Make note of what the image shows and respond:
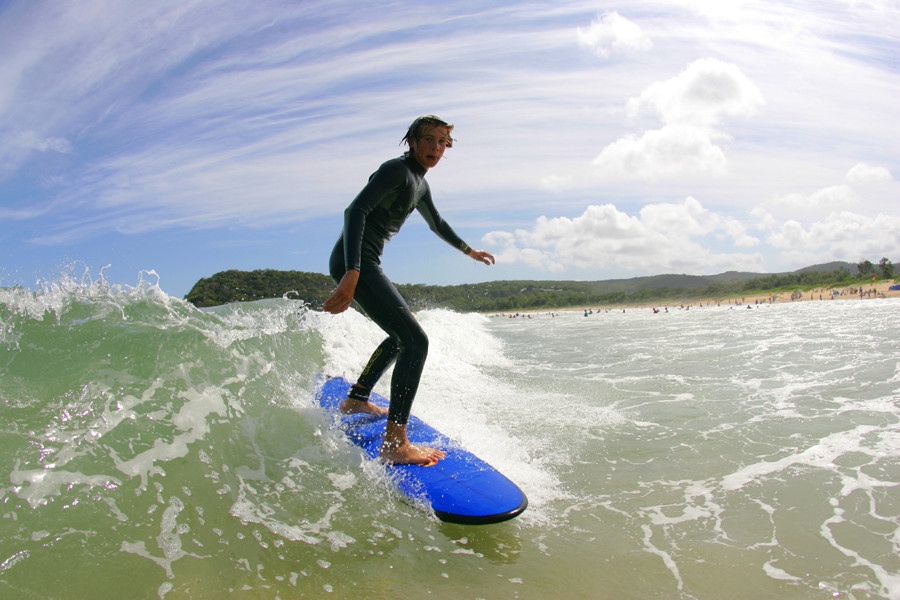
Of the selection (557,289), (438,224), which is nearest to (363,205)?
(438,224)

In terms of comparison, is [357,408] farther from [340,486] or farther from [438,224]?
[438,224]

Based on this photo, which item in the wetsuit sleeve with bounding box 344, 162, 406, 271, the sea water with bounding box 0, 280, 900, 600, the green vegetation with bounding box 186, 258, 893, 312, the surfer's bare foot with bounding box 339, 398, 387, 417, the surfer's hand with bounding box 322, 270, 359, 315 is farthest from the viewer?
the green vegetation with bounding box 186, 258, 893, 312

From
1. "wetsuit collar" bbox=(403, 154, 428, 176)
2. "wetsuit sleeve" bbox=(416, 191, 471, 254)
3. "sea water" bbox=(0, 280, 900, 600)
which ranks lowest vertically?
"sea water" bbox=(0, 280, 900, 600)

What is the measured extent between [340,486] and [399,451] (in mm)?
492

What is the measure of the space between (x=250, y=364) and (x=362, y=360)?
384 centimetres

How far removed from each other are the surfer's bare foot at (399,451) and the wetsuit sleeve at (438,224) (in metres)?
1.77

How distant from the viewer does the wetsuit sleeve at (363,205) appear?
3305 millimetres

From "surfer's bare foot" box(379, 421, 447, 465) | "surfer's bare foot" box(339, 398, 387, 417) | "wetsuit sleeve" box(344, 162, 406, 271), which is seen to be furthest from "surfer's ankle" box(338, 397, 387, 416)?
"wetsuit sleeve" box(344, 162, 406, 271)

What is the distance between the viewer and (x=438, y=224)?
4.39 m

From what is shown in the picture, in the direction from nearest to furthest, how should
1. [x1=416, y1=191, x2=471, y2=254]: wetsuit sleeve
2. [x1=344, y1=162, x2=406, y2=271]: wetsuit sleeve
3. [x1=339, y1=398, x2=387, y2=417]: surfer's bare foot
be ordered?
[x1=344, y1=162, x2=406, y2=271]: wetsuit sleeve → [x1=416, y1=191, x2=471, y2=254]: wetsuit sleeve → [x1=339, y1=398, x2=387, y2=417]: surfer's bare foot

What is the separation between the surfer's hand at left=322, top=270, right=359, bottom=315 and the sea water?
1.26m

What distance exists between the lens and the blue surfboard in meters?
2.94

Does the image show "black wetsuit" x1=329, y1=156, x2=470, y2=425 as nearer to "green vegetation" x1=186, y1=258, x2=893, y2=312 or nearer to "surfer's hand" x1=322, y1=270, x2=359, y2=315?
"surfer's hand" x1=322, y1=270, x2=359, y2=315

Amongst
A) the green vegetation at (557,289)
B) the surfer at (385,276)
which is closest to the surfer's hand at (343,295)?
the surfer at (385,276)
